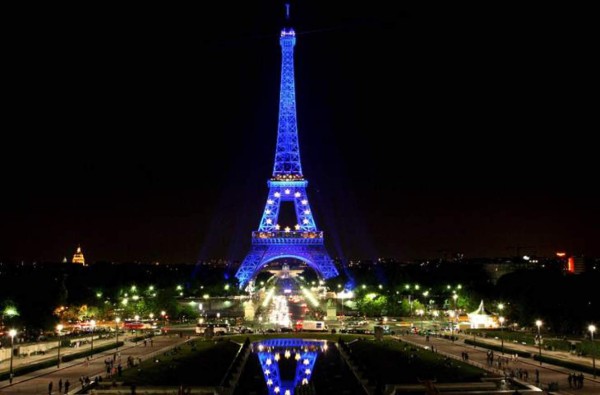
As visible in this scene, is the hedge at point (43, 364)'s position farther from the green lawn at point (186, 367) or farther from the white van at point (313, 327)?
the white van at point (313, 327)

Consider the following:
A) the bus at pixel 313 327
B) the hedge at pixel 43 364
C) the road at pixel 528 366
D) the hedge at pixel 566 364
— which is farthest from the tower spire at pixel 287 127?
the hedge at pixel 566 364

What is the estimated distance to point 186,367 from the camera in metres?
50.2

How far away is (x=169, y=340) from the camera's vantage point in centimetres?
7244

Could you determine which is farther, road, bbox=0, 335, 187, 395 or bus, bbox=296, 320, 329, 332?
bus, bbox=296, 320, 329, 332

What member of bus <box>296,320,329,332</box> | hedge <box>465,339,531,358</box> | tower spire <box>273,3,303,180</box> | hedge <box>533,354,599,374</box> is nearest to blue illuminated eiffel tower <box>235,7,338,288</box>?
tower spire <box>273,3,303,180</box>

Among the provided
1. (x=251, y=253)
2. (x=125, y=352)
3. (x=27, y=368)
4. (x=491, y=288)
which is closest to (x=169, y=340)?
(x=125, y=352)

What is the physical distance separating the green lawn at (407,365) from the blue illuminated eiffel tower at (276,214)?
66.5 meters

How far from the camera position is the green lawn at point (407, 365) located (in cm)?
4412

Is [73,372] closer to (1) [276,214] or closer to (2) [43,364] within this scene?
(2) [43,364]

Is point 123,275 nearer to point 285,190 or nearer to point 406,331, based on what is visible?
point 285,190

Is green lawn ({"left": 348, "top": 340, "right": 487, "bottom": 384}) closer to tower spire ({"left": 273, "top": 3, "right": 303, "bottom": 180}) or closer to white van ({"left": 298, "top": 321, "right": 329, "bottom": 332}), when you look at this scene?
white van ({"left": 298, "top": 321, "right": 329, "bottom": 332})

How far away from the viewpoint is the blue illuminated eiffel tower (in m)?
128

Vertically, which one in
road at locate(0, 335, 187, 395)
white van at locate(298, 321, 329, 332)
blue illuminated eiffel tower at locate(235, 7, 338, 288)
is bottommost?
road at locate(0, 335, 187, 395)

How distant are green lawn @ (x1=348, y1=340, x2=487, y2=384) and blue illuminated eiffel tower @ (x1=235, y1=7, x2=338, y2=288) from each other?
66517 millimetres
